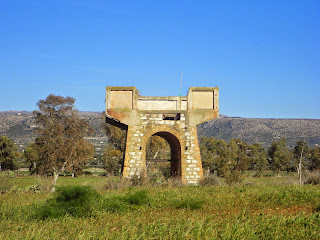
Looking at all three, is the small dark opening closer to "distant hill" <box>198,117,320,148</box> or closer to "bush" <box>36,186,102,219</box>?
"bush" <box>36,186,102,219</box>

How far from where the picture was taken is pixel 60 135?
37719 millimetres

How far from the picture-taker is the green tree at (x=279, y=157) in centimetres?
5554

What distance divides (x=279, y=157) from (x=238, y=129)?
38857mm

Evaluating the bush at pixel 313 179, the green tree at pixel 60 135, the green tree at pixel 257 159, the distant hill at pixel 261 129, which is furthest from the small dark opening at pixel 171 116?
the distant hill at pixel 261 129

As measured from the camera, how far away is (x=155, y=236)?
7066 millimetres

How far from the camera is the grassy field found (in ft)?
24.0

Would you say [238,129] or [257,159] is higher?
[238,129]

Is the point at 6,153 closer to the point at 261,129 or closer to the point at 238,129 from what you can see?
the point at 238,129

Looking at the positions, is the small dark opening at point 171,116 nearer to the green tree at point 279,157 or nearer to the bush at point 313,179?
the bush at point 313,179

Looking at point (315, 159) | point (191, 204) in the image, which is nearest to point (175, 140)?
point (191, 204)

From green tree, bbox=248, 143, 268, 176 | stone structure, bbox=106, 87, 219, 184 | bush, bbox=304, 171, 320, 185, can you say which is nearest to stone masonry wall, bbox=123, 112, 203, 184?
stone structure, bbox=106, 87, 219, 184

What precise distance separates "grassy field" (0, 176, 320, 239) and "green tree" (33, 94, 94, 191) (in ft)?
76.9

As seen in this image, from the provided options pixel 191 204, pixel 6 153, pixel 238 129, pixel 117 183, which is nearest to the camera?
pixel 191 204

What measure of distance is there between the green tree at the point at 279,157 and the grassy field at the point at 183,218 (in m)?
42.6
